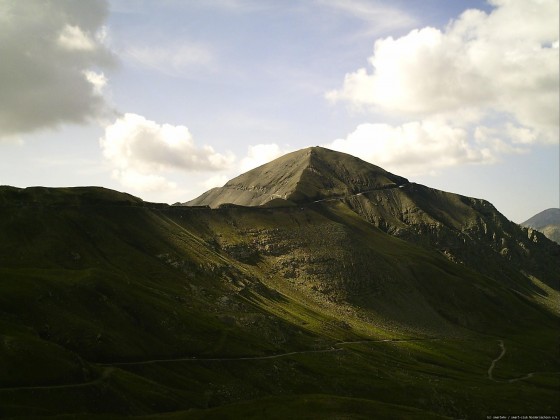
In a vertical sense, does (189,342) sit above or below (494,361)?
above

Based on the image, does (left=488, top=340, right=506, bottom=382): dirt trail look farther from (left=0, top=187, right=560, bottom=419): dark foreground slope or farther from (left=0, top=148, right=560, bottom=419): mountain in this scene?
(left=0, top=148, right=560, bottom=419): mountain

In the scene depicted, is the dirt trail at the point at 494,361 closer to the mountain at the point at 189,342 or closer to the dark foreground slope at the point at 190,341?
the dark foreground slope at the point at 190,341

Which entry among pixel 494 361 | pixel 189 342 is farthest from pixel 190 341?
pixel 494 361

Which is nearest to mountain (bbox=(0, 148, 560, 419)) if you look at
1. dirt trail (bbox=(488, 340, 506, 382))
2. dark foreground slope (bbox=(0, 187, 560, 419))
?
dark foreground slope (bbox=(0, 187, 560, 419))

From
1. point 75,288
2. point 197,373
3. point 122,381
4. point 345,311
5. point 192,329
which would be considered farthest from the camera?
point 345,311

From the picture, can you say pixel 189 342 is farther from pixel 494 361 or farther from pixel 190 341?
pixel 494 361

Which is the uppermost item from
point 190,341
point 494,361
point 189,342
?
point 190,341

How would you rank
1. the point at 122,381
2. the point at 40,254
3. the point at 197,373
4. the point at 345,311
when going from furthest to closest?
the point at 345,311
the point at 40,254
the point at 197,373
the point at 122,381

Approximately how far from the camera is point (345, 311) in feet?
619

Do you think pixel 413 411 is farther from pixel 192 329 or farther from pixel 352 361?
pixel 192 329

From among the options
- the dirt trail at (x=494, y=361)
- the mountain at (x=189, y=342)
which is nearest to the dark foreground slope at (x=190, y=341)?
the mountain at (x=189, y=342)

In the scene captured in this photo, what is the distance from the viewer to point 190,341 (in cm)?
10338

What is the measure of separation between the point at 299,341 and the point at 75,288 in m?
60.7

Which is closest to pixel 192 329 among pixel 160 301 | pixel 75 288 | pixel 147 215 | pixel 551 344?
pixel 160 301
